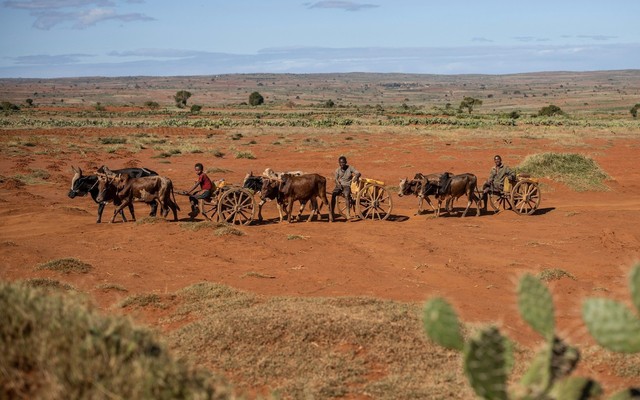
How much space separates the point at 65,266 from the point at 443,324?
10.0 m

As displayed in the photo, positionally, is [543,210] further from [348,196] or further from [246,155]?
[246,155]

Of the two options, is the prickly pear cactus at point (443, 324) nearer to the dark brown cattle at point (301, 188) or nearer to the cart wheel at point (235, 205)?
the dark brown cattle at point (301, 188)

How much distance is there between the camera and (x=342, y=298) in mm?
10250

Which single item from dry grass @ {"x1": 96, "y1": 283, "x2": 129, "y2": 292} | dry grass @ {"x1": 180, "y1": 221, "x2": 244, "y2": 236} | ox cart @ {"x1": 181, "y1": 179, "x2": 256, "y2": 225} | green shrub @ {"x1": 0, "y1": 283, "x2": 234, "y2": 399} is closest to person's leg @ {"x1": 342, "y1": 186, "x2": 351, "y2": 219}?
ox cart @ {"x1": 181, "y1": 179, "x2": 256, "y2": 225}

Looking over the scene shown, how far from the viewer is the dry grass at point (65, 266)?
12305mm

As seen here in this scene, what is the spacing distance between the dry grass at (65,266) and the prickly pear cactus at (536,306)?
33.4ft

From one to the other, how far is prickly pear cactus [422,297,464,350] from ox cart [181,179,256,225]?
45.1 feet

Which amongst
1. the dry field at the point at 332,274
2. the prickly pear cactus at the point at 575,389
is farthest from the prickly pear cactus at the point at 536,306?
the dry field at the point at 332,274

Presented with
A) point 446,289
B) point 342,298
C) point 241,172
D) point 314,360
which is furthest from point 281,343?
point 241,172

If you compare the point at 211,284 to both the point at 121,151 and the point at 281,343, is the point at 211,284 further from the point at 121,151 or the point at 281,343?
the point at 121,151

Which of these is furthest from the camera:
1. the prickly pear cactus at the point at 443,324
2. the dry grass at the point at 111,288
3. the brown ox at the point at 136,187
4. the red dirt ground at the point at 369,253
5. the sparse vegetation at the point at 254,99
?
the sparse vegetation at the point at 254,99

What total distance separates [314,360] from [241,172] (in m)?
22.9

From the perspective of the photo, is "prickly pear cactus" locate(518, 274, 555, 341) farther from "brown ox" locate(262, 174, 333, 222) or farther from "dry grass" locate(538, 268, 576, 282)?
"brown ox" locate(262, 174, 333, 222)

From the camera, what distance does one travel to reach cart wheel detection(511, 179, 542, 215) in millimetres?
19406
